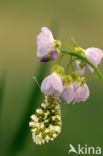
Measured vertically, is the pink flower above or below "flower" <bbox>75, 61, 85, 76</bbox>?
below

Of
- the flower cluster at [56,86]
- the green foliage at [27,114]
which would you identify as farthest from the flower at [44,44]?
the green foliage at [27,114]

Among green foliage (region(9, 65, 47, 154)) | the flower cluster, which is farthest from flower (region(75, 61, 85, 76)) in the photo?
green foliage (region(9, 65, 47, 154))

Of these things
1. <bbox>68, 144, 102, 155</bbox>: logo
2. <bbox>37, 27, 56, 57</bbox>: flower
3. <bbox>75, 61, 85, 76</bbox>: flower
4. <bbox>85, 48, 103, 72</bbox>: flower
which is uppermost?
<bbox>37, 27, 56, 57</bbox>: flower

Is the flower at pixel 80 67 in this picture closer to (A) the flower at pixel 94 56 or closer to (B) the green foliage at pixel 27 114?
(A) the flower at pixel 94 56

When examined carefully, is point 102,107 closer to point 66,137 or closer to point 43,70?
point 66,137

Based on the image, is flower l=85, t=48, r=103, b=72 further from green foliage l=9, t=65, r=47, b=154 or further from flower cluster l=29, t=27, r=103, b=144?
green foliage l=9, t=65, r=47, b=154

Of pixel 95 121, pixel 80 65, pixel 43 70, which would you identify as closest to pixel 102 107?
pixel 95 121

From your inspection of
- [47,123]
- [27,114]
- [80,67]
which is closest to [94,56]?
[80,67]

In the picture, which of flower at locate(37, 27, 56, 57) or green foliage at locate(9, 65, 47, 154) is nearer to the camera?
flower at locate(37, 27, 56, 57)

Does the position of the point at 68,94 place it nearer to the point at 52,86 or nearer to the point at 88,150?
the point at 52,86
